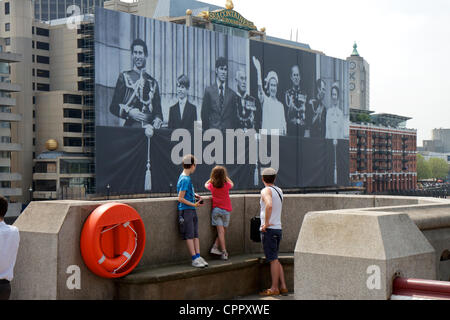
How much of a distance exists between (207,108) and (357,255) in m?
87.8

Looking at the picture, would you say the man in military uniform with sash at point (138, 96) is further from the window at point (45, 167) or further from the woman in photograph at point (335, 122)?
the woman in photograph at point (335, 122)

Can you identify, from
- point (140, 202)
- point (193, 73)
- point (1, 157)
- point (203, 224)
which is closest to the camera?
point (140, 202)

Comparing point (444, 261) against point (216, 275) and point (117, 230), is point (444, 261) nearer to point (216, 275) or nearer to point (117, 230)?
point (216, 275)

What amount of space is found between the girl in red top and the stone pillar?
11.4ft

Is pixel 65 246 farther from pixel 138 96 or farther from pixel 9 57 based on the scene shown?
pixel 138 96

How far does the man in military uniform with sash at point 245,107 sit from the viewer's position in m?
97.7

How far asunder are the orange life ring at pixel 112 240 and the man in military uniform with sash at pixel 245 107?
293ft

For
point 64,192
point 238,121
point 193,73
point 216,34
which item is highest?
point 216,34

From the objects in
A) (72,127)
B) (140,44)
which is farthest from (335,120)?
(72,127)

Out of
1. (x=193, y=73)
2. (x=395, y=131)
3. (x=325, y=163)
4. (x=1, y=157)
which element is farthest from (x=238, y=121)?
(x=395, y=131)

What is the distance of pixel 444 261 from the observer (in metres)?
6.89

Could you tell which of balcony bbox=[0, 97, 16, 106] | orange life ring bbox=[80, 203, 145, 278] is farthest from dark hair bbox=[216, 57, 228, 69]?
orange life ring bbox=[80, 203, 145, 278]
